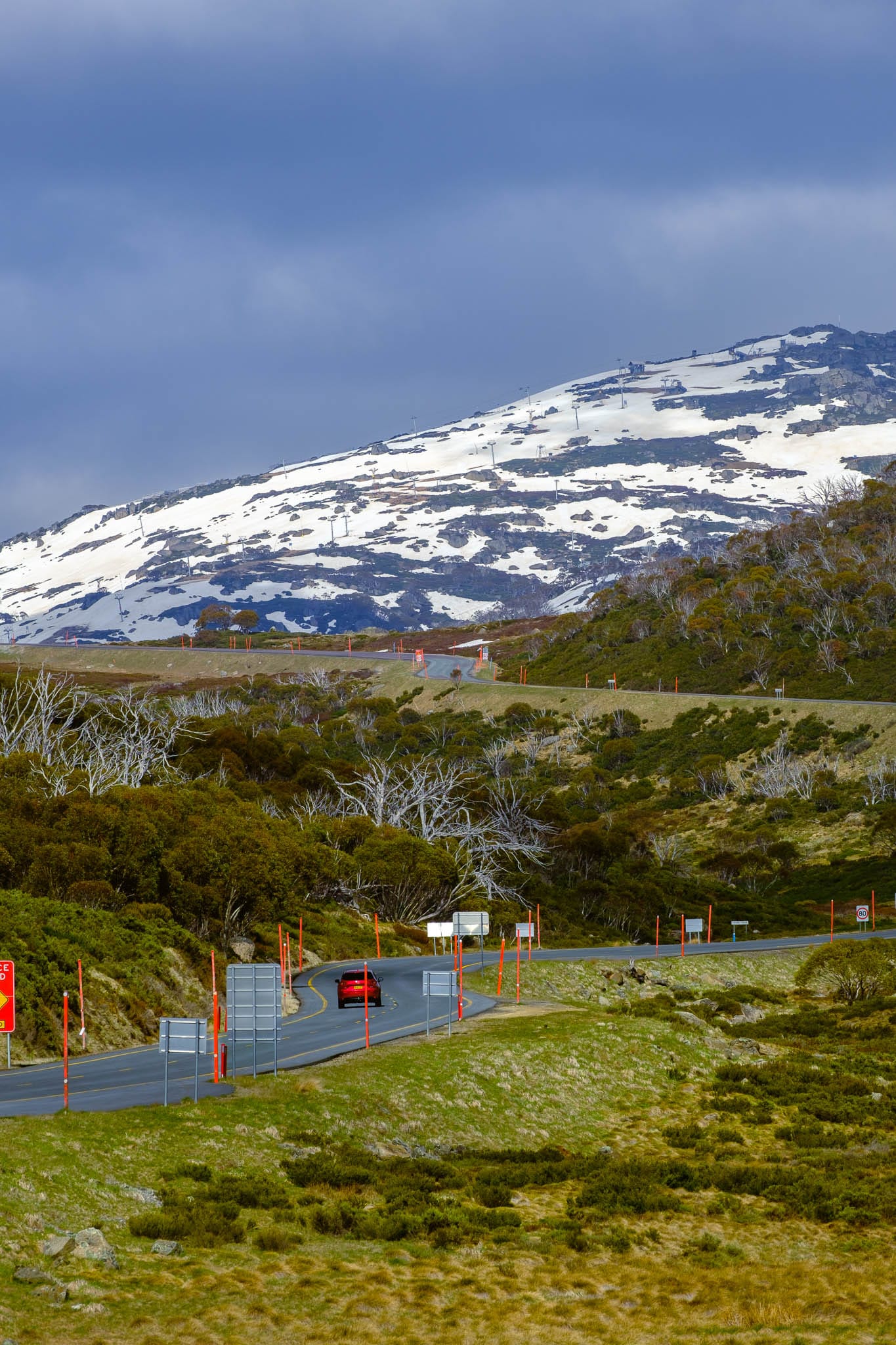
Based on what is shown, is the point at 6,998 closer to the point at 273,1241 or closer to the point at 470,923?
the point at 273,1241

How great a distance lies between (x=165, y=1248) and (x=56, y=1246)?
1.52 metres

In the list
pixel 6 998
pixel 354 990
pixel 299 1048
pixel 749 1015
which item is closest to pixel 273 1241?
pixel 6 998

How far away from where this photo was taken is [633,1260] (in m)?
19.8

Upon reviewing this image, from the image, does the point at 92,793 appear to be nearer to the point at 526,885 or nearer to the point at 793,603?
the point at 526,885

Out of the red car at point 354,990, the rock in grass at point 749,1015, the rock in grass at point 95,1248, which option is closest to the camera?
the rock in grass at point 95,1248

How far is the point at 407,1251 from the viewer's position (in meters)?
18.7

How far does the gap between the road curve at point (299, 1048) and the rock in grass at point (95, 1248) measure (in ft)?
14.7

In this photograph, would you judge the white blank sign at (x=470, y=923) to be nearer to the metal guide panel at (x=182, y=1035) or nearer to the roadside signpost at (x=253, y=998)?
the roadside signpost at (x=253, y=998)

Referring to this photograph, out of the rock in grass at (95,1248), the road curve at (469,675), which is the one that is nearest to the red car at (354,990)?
the rock in grass at (95,1248)

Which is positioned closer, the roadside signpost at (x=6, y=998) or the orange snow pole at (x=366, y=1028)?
the roadside signpost at (x=6, y=998)

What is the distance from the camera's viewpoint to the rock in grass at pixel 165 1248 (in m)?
17.0

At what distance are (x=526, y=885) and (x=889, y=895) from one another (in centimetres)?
1829

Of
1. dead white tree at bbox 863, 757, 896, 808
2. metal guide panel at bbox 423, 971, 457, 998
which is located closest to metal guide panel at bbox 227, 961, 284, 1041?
metal guide panel at bbox 423, 971, 457, 998

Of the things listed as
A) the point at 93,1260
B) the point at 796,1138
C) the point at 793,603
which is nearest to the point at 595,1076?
the point at 796,1138
